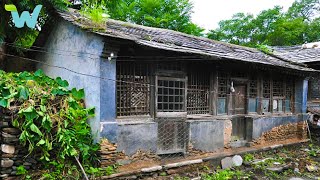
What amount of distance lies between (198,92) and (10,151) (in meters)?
5.67

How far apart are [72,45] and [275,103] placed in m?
8.78

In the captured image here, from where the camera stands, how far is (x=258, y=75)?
35.3 feet

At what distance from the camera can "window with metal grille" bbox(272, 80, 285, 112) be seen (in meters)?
11.7

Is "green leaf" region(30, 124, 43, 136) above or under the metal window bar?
under

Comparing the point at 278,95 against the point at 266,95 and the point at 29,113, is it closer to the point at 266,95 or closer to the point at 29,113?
the point at 266,95

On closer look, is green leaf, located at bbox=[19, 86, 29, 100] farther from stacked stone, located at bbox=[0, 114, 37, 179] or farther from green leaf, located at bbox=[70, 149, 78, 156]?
green leaf, located at bbox=[70, 149, 78, 156]

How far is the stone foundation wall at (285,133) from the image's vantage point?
35.9 feet

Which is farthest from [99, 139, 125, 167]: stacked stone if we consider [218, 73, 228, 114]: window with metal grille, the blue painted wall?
[218, 73, 228, 114]: window with metal grille

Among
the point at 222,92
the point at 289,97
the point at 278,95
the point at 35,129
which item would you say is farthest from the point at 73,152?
the point at 289,97

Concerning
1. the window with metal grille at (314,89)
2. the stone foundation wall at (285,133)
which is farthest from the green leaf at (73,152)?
the window with metal grille at (314,89)

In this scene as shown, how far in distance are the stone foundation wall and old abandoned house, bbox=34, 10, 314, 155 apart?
12 cm

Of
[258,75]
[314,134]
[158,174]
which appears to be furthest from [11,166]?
[314,134]

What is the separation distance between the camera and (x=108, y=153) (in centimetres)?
659

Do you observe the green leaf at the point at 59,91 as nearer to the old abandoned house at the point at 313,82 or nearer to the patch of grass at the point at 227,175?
the patch of grass at the point at 227,175
